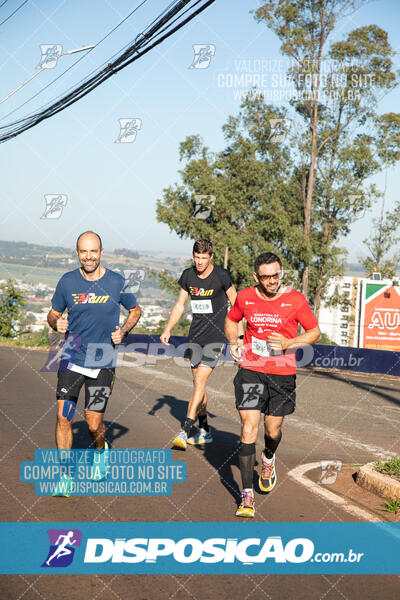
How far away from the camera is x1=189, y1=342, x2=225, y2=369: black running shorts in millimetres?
7480

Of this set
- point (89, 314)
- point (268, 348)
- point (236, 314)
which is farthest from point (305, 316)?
point (89, 314)

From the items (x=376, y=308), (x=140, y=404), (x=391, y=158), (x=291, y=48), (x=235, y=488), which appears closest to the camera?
(x=235, y=488)

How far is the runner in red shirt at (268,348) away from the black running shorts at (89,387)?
114 cm

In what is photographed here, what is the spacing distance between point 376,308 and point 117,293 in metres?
18.9

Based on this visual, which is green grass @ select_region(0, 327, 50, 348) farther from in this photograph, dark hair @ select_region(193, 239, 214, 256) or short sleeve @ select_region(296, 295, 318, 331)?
short sleeve @ select_region(296, 295, 318, 331)

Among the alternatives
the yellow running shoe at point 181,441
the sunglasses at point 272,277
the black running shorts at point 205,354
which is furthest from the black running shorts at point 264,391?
the black running shorts at point 205,354

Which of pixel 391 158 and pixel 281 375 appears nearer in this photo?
pixel 281 375

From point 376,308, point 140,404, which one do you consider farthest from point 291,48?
point 140,404

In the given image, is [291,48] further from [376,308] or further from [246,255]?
[376,308]

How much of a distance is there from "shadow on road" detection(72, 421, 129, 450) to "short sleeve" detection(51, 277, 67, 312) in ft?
6.62

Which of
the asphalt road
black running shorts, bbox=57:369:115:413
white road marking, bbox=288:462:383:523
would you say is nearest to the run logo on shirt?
black running shorts, bbox=57:369:115:413

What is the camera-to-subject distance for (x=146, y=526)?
4.70 m

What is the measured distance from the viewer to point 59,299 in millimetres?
5602

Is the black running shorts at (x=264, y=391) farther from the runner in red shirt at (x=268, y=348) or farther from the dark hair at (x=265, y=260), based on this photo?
the dark hair at (x=265, y=260)
